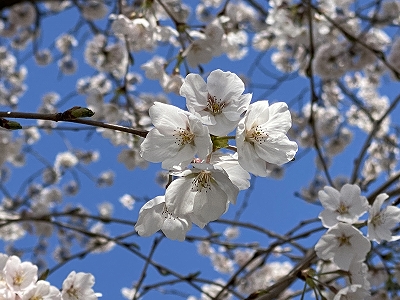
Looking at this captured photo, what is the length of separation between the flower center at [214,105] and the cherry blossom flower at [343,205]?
60 cm

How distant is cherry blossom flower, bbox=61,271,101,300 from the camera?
1305mm

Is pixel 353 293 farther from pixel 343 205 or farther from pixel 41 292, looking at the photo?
pixel 41 292

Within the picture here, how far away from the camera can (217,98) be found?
39.9 inches

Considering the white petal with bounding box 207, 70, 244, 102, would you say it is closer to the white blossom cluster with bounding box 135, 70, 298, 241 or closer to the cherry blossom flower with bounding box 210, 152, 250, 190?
the white blossom cluster with bounding box 135, 70, 298, 241

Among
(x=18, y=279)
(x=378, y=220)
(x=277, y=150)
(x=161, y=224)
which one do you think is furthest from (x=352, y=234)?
(x=18, y=279)

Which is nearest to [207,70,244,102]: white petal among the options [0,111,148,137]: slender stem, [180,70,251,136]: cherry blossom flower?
[180,70,251,136]: cherry blossom flower

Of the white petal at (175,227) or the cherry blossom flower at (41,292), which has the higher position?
the white petal at (175,227)

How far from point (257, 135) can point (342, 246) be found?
55 centimetres

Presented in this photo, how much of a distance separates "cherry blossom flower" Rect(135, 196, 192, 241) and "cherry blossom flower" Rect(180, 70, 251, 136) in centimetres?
25

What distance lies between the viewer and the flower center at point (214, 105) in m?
0.98

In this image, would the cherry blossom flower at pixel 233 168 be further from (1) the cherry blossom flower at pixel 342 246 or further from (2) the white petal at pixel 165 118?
(1) the cherry blossom flower at pixel 342 246

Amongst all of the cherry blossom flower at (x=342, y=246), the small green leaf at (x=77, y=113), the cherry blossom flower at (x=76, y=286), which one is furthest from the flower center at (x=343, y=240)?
the small green leaf at (x=77, y=113)

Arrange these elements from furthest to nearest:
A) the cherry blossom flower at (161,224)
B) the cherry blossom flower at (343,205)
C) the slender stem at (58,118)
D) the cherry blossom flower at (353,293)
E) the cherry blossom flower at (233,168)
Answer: the cherry blossom flower at (343,205) < the cherry blossom flower at (353,293) < the cherry blossom flower at (161,224) < the cherry blossom flower at (233,168) < the slender stem at (58,118)

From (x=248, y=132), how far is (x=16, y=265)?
71 centimetres
